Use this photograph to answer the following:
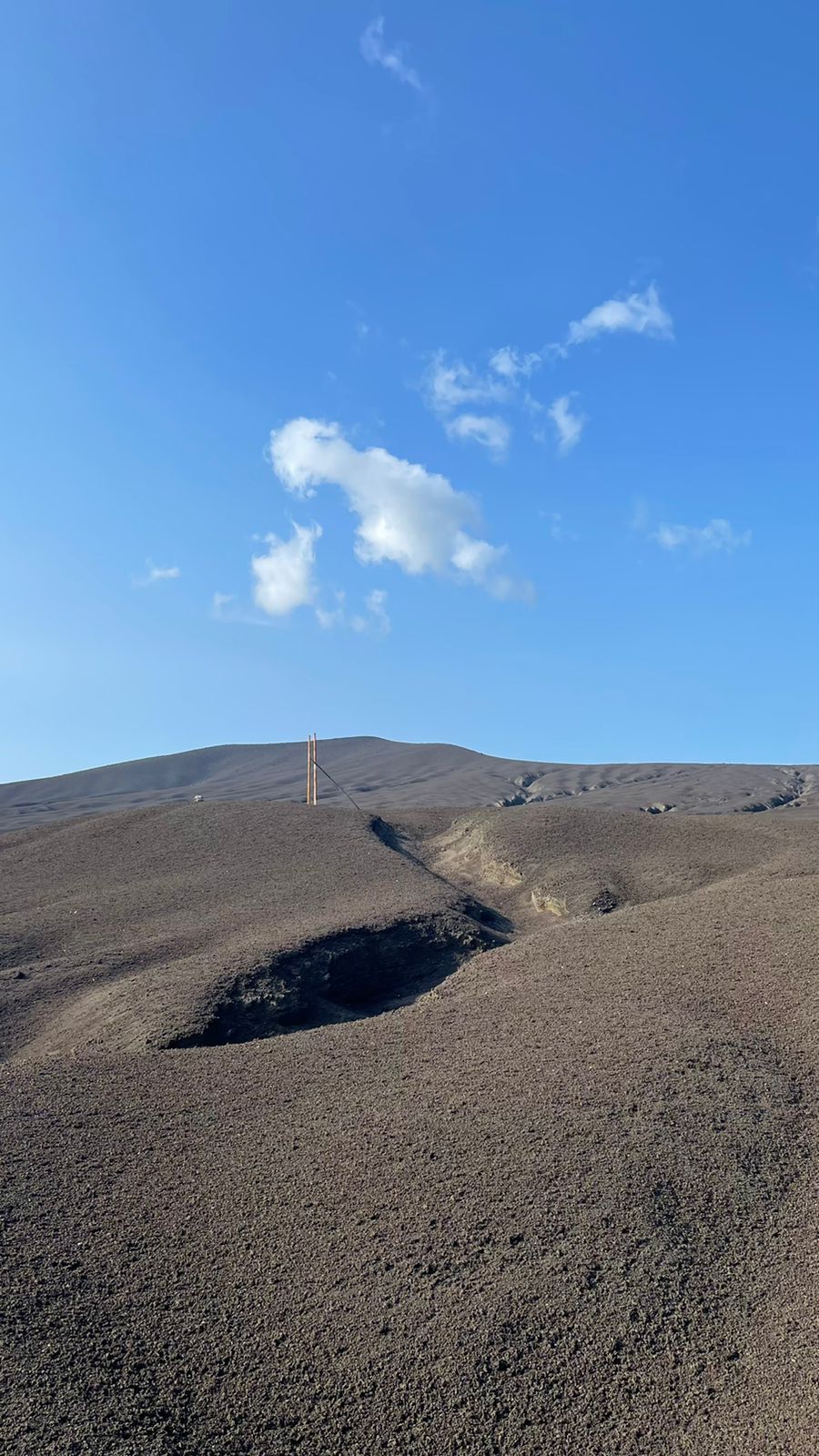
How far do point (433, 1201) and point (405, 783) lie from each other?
50.3m

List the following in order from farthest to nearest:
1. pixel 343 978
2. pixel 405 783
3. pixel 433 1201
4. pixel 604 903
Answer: pixel 405 783 < pixel 604 903 < pixel 343 978 < pixel 433 1201

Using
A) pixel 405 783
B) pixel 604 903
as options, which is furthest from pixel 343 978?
pixel 405 783

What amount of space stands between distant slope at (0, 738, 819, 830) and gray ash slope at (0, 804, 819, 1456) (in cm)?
3264

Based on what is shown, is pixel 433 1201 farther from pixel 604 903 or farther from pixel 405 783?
pixel 405 783

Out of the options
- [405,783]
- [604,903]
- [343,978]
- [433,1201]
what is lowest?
[433,1201]

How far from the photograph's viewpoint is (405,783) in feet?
195

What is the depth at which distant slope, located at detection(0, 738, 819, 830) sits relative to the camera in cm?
5044

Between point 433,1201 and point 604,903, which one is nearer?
point 433,1201

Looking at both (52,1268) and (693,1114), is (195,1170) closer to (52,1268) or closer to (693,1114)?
(52,1268)

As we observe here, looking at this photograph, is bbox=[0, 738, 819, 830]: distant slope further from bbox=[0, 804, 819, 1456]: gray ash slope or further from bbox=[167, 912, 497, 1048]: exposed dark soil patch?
bbox=[0, 804, 819, 1456]: gray ash slope

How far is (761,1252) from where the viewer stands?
27.7ft

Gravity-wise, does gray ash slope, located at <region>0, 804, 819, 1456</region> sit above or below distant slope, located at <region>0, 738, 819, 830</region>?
below

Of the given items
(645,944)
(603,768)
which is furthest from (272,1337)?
(603,768)

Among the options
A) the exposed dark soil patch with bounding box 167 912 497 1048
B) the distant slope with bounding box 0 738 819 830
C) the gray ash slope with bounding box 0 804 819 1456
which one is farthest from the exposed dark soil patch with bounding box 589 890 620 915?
the distant slope with bounding box 0 738 819 830
